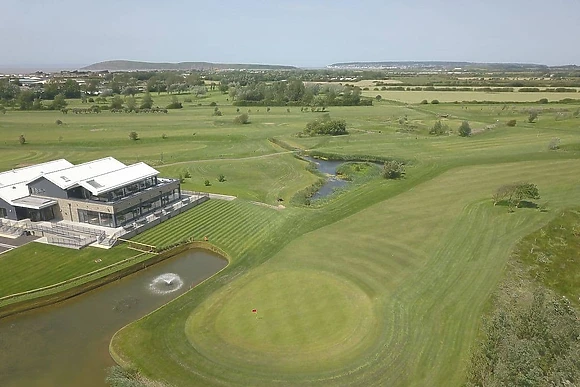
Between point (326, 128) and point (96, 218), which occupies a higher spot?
point (326, 128)

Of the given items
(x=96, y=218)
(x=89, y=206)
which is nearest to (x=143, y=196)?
(x=96, y=218)


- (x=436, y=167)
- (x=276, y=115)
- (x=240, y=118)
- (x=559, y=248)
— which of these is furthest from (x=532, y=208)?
(x=276, y=115)

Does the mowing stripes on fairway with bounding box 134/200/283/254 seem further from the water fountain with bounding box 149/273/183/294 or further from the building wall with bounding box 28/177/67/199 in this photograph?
the building wall with bounding box 28/177/67/199

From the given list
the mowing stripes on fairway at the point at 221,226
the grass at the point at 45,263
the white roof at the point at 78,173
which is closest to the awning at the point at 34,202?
the white roof at the point at 78,173

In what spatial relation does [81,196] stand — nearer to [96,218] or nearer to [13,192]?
[96,218]

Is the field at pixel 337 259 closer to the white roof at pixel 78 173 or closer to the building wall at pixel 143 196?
the building wall at pixel 143 196

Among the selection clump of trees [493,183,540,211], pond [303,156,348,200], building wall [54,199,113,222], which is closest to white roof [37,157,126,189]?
building wall [54,199,113,222]

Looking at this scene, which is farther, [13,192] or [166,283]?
[13,192]
